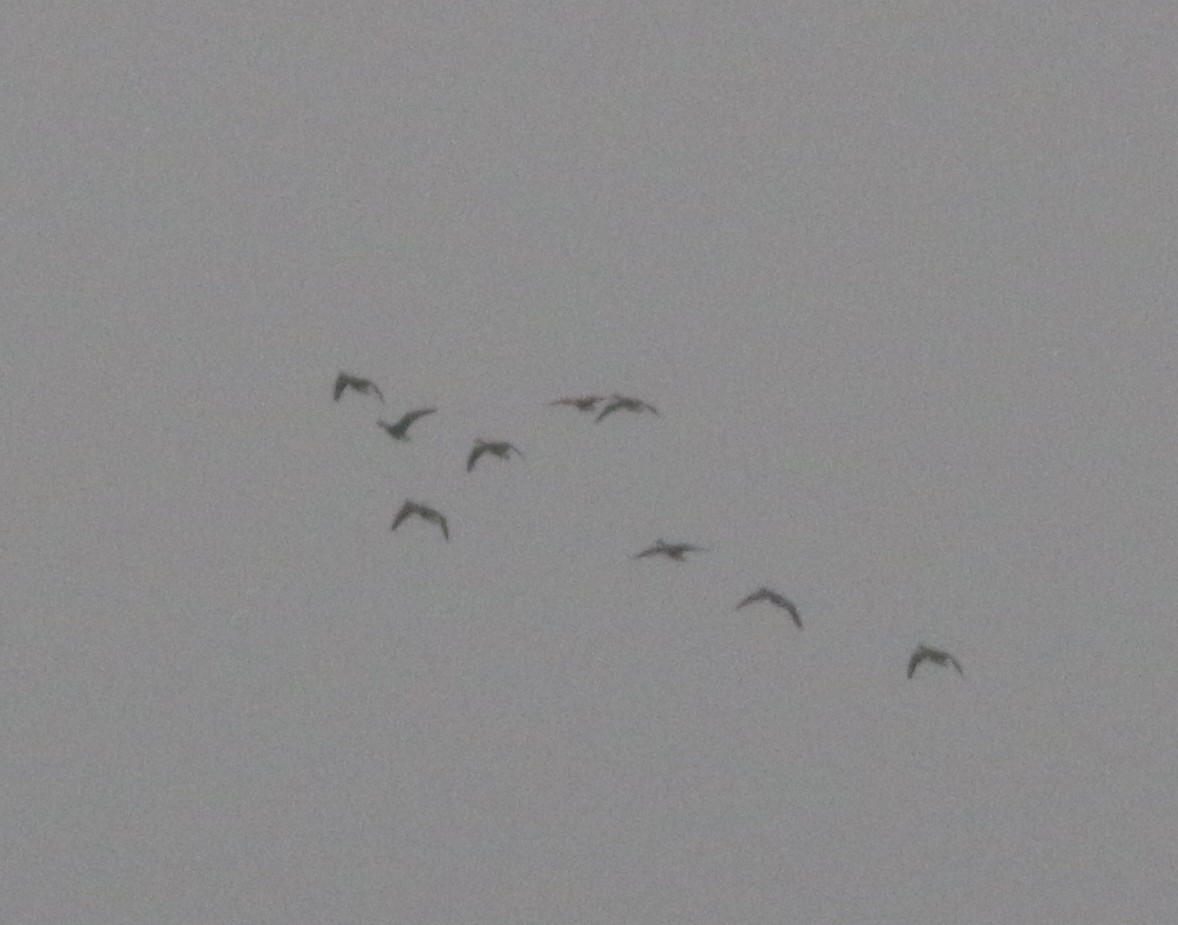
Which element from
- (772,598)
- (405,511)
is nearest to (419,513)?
(405,511)

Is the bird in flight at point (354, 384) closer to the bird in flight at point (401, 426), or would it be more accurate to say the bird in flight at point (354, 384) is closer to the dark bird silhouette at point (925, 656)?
the bird in flight at point (401, 426)

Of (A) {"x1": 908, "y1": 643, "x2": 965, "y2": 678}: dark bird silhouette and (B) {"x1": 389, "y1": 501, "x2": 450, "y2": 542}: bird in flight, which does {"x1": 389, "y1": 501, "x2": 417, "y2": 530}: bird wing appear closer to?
(B) {"x1": 389, "y1": 501, "x2": 450, "y2": 542}: bird in flight

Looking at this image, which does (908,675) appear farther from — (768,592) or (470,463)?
(470,463)

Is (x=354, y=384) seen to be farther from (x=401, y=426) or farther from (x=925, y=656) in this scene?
(x=925, y=656)

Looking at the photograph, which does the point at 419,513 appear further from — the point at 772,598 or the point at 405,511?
the point at 772,598

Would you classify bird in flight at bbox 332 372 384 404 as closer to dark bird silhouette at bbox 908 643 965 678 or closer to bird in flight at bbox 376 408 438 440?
bird in flight at bbox 376 408 438 440

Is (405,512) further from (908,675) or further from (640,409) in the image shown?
(908,675)

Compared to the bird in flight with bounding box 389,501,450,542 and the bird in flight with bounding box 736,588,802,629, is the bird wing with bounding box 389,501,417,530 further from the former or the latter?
the bird in flight with bounding box 736,588,802,629

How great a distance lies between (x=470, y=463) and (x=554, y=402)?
322cm

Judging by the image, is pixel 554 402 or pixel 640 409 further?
pixel 640 409

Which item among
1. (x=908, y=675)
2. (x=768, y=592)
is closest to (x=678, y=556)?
(x=768, y=592)

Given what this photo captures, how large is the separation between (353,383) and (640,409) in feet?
20.6

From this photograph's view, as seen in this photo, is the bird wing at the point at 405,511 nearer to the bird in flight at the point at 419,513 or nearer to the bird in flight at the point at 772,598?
the bird in flight at the point at 419,513

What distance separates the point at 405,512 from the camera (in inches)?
2029
